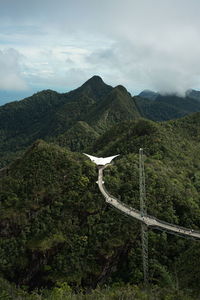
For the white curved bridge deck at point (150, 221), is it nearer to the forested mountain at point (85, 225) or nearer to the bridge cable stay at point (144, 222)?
the bridge cable stay at point (144, 222)

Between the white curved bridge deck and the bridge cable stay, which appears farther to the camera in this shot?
the white curved bridge deck

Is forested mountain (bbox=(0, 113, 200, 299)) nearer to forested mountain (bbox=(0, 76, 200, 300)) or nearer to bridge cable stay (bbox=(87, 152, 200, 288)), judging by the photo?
forested mountain (bbox=(0, 76, 200, 300))

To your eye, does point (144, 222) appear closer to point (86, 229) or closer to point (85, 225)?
point (86, 229)

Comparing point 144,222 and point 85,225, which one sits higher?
point 144,222

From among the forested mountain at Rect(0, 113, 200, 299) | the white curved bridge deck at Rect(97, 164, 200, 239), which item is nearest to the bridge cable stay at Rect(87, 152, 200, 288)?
the white curved bridge deck at Rect(97, 164, 200, 239)

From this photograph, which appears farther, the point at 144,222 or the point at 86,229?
the point at 86,229

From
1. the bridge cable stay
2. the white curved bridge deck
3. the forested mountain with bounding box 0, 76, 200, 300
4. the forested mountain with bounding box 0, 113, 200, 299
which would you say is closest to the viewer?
the forested mountain with bounding box 0, 76, 200, 300

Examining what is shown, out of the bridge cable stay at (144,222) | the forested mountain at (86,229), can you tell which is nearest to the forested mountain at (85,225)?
the forested mountain at (86,229)

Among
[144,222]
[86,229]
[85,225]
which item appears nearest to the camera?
[144,222]

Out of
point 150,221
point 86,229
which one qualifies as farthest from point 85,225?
point 150,221

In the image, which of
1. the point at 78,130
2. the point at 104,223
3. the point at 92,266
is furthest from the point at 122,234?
the point at 78,130

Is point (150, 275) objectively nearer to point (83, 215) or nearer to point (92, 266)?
point (92, 266)

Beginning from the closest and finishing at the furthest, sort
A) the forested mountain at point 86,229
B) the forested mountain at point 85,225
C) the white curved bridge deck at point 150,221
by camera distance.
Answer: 1. the forested mountain at point 86,229
2. the white curved bridge deck at point 150,221
3. the forested mountain at point 85,225
